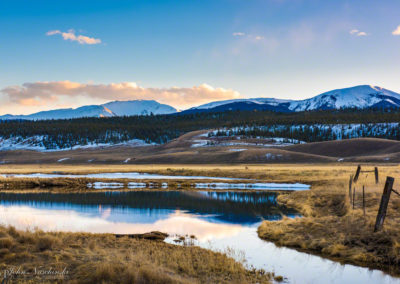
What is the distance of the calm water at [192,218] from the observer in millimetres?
16203

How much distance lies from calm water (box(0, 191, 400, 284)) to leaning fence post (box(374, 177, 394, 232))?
10.8 ft

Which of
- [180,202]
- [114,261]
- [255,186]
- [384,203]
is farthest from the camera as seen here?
[255,186]

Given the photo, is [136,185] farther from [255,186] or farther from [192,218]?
[192,218]

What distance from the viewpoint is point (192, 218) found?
29.3m

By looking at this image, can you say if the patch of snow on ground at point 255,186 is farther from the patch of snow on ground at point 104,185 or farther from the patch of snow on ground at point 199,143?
the patch of snow on ground at point 199,143

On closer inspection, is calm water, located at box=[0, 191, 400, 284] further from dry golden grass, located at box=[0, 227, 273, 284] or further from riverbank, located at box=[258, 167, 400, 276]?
dry golden grass, located at box=[0, 227, 273, 284]

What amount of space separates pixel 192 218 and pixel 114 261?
620 inches

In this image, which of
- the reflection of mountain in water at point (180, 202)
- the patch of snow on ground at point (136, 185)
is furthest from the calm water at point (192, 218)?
the patch of snow on ground at point (136, 185)

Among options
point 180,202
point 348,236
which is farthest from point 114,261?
point 180,202

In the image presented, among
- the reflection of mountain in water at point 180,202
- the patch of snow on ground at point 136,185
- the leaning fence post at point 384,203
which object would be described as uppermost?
the leaning fence post at point 384,203

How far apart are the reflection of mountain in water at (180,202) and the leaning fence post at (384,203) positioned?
34.6 ft

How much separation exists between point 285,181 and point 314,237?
35815 millimetres

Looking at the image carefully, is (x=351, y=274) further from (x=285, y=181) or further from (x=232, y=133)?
(x=232, y=133)

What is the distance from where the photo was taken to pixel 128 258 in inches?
598
